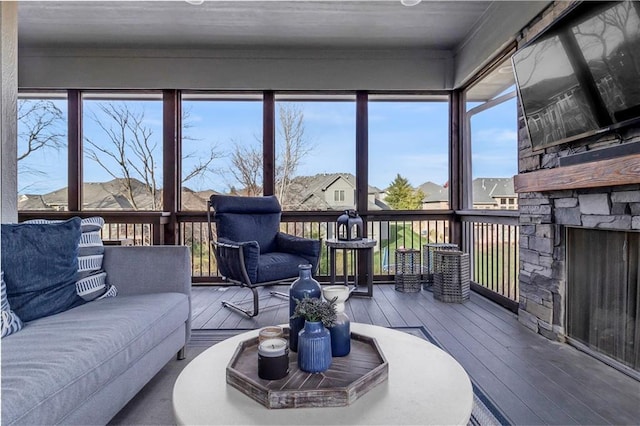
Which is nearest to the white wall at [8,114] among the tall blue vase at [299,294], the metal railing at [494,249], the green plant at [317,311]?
the tall blue vase at [299,294]

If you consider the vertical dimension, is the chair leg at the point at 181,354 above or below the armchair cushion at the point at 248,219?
below

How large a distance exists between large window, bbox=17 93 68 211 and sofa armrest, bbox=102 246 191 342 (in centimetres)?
278

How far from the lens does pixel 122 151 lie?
4098mm

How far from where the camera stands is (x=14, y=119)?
2.07 metres

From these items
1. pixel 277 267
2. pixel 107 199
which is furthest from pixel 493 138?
pixel 107 199

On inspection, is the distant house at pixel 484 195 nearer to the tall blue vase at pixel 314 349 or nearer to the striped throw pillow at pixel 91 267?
the tall blue vase at pixel 314 349

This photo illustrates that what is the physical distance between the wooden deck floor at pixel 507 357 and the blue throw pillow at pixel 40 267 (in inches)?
47.5

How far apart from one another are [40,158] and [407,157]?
448 cm

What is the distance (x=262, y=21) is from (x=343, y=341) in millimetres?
3381

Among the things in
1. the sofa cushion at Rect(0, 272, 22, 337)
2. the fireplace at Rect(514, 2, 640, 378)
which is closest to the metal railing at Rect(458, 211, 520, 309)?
the fireplace at Rect(514, 2, 640, 378)

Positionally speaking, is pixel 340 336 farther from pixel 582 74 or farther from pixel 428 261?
pixel 428 261

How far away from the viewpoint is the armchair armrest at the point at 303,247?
10.5 feet

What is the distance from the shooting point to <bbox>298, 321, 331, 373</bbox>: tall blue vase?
1.07 meters

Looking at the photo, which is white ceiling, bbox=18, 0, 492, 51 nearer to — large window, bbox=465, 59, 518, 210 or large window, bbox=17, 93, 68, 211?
large window, bbox=465, 59, 518, 210
